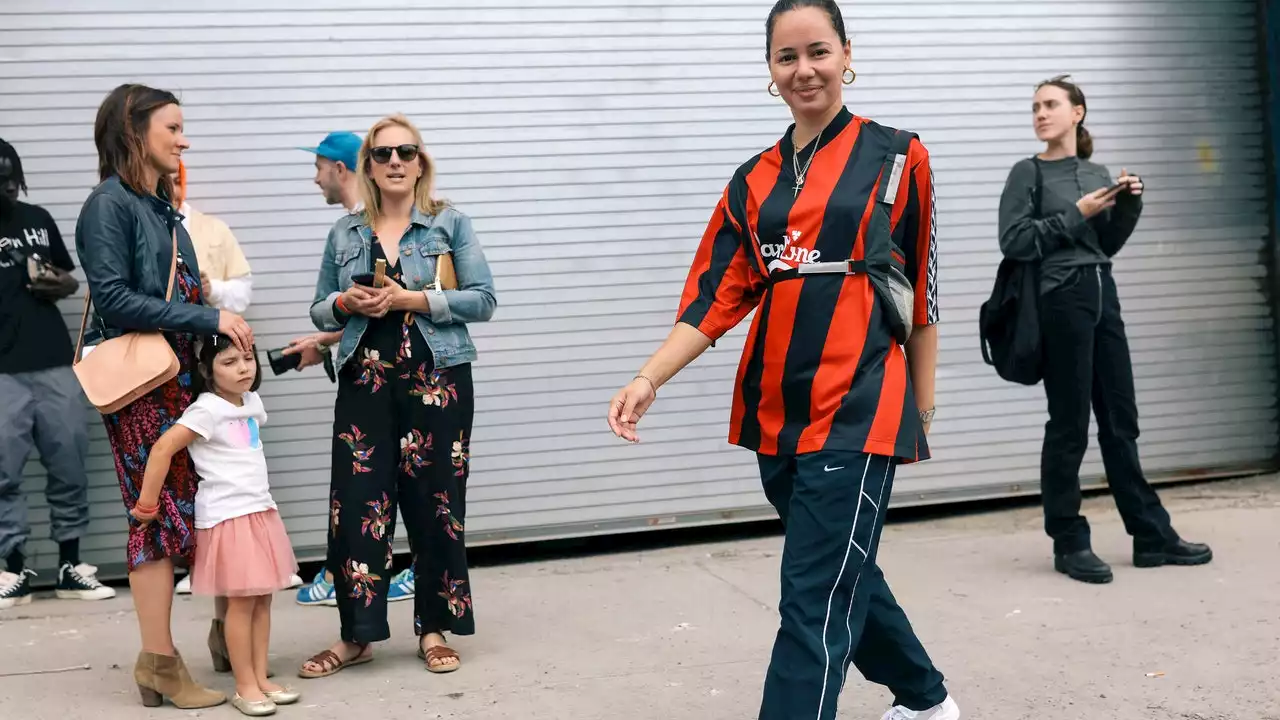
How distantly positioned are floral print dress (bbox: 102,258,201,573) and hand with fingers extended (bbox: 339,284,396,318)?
22.5 inches

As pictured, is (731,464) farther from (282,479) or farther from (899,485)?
→ (282,479)

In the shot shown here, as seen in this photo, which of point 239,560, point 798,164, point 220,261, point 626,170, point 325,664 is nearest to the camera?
point 798,164

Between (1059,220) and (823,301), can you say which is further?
(1059,220)

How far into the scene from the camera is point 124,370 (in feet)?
14.4

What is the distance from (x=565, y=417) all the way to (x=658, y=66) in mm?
1760

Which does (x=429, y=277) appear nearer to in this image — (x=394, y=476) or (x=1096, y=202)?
(x=394, y=476)

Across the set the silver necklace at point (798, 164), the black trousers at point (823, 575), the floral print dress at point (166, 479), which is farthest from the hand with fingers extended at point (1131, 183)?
the floral print dress at point (166, 479)

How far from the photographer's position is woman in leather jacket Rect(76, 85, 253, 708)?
4434 millimetres

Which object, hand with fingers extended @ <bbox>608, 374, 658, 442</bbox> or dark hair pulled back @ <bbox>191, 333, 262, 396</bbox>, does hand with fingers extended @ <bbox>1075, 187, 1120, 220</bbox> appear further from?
dark hair pulled back @ <bbox>191, 333, 262, 396</bbox>

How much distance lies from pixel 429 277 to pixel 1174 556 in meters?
3.39

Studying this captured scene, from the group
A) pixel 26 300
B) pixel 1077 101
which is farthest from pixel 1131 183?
pixel 26 300

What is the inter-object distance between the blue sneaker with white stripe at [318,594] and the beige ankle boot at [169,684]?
1453 mm

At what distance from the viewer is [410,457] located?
4.88 m

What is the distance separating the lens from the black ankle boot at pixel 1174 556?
594 centimetres
